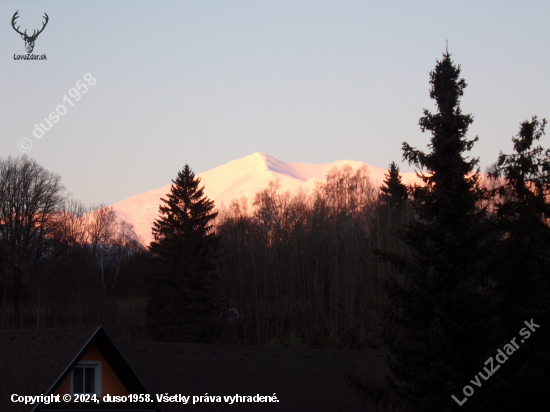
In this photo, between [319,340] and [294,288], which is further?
[294,288]

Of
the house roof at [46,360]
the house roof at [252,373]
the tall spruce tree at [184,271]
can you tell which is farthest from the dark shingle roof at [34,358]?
the tall spruce tree at [184,271]

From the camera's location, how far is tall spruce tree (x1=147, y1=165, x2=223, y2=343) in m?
49.2

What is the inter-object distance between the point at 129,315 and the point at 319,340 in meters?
21.4

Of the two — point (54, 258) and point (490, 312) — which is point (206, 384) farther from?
point (54, 258)

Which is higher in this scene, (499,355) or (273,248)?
(273,248)

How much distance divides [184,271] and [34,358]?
32.3 metres

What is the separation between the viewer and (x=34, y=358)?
60.3 ft

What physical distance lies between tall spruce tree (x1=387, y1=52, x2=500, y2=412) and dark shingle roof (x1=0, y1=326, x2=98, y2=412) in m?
8.73

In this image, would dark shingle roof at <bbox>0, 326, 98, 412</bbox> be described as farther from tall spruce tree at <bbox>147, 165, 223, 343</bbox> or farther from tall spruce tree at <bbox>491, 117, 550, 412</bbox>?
tall spruce tree at <bbox>147, 165, 223, 343</bbox>

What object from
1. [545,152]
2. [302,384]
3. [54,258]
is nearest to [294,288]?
[54,258]

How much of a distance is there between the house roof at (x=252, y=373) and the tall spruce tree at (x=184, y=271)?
931 inches

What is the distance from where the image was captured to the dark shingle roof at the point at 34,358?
1698 centimetres

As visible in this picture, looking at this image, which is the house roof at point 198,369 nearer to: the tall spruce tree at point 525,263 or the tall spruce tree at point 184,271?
the tall spruce tree at point 525,263

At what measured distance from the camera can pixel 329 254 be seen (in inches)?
2382
